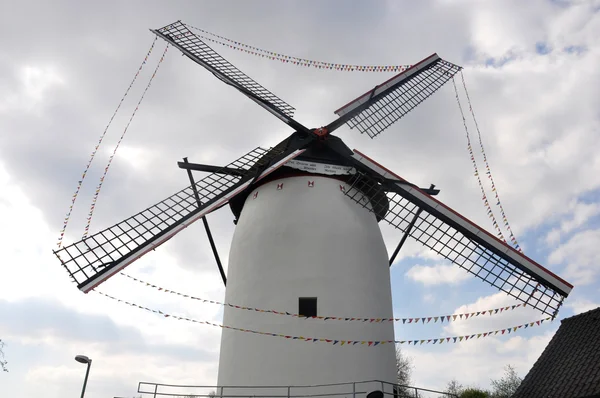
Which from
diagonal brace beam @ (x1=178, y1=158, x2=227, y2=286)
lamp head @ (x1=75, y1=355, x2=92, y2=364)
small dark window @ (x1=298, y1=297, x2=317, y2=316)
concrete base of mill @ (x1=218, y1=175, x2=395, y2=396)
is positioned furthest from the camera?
diagonal brace beam @ (x1=178, y1=158, x2=227, y2=286)

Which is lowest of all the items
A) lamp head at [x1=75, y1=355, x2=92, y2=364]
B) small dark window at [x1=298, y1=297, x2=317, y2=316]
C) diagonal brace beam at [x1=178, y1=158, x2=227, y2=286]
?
lamp head at [x1=75, y1=355, x2=92, y2=364]

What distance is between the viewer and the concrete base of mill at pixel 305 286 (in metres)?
9.07

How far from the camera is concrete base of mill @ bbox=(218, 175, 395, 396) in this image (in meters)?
9.07

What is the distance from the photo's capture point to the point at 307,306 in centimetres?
949

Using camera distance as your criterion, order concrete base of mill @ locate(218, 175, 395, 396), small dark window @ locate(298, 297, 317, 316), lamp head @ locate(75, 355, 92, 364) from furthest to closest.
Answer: lamp head @ locate(75, 355, 92, 364) < small dark window @ locate(298, 297, 317, 316) < concrete base of mill @ locate(218, 175, 395, 396)

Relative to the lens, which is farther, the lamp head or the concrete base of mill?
the lamp head

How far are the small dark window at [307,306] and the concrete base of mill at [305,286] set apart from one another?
0.27ft

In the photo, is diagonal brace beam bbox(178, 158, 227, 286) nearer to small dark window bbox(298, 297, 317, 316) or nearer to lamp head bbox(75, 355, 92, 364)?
small dark window bbox(298, 297, 317, 316)

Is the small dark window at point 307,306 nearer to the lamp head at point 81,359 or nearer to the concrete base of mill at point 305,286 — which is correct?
the concrete base of mill at point 305,286

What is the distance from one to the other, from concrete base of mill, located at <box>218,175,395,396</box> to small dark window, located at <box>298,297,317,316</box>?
82 millimetres

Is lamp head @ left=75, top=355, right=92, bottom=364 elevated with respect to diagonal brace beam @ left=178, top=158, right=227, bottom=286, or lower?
lower

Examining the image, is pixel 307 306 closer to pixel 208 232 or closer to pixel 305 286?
pixel 305 286

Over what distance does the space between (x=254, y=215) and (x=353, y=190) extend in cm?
229

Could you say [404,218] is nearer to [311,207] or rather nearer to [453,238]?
[453,238]
